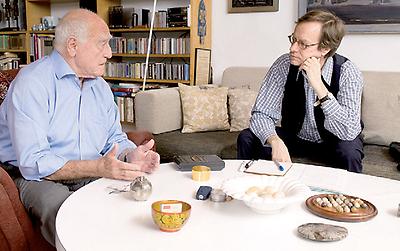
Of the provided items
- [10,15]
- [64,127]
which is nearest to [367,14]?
[64,127]

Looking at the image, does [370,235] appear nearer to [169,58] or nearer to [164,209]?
[164,209]

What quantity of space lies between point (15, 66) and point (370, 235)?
473 cm

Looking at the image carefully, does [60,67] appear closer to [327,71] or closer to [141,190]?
[141,190]

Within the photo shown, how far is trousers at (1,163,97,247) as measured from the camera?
4.91 feet

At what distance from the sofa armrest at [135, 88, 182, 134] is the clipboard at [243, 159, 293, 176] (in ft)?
4.81

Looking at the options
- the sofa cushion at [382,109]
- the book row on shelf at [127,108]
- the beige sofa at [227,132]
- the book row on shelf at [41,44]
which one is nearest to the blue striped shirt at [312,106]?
the beige sofa at [227,132]

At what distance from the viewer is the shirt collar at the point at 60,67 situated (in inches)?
70.6

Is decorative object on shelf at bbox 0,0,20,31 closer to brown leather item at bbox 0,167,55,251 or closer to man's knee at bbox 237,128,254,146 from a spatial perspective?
man's knee at bbox 237,128,254,146

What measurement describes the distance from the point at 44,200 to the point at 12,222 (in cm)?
15

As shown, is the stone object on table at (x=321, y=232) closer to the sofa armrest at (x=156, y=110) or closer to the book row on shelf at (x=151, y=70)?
the sofa armrest at (x=156, y=110)

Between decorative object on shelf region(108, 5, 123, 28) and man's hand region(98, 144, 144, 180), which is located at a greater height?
decorative object on shelf region(108, 5, 123, 28)

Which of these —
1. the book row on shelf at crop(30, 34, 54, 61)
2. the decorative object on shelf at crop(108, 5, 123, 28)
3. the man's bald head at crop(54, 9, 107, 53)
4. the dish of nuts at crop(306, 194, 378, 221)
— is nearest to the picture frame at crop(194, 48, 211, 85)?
the decorative object on shelf at crop(108, 5, 123, 28)

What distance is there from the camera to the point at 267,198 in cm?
119

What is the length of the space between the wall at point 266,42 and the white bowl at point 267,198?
2.15 meters
